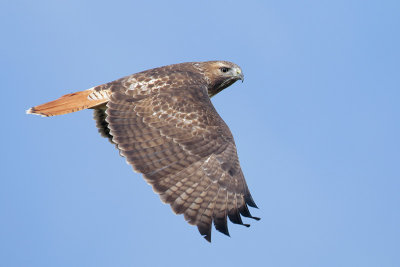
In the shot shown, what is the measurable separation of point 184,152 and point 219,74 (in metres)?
2.58

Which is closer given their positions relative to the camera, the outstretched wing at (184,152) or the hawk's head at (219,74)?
the outstretched wing at (184,152)

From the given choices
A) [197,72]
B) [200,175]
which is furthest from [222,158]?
[197,72]

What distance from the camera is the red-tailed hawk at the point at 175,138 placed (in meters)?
9.39

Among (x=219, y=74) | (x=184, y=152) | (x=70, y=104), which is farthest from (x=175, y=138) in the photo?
(x=219, y=74)

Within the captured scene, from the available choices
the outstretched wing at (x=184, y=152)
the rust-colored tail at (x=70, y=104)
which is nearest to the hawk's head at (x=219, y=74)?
the outstretched wing at (x=184, y=152)

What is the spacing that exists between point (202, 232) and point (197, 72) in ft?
10.9

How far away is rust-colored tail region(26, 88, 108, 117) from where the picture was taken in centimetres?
1070

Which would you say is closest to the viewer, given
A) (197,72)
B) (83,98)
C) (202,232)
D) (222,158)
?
(202,232)

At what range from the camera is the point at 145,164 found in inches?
373

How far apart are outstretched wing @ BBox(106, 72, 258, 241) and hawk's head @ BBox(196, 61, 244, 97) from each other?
4.50 ft

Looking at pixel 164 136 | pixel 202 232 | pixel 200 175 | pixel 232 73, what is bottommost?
pixel 202 232

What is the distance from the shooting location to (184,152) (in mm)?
9703

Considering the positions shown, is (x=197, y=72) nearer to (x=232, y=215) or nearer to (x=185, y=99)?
(x=185, y=99)

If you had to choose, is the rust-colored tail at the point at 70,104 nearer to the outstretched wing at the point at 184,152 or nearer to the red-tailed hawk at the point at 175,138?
Answer: the red-tailed hawk at the point at 175,138
